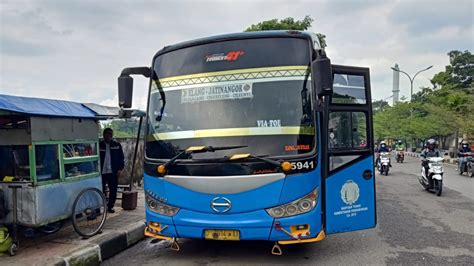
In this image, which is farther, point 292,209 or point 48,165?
point 48,165

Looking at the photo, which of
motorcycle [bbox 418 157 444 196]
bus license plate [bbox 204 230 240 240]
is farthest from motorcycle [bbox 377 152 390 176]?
bus license plate [bbox 204 230 240 240]

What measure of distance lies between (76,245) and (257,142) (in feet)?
9.08

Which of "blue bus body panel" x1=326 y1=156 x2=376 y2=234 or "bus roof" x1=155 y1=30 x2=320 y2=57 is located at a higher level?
"bus roof" x1=155 y1=30 x2=320 y2=57

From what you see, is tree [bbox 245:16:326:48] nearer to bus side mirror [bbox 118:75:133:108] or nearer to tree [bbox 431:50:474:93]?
bus side mirror [bbox 118:75:133:108]

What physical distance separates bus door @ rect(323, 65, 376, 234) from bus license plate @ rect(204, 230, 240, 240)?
109 cm

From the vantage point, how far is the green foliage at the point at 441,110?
25591mm

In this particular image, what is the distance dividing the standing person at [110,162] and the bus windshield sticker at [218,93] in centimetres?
320

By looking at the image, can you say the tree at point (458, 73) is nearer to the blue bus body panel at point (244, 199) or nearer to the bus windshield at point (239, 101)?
the bus windshield at point (239, 101)

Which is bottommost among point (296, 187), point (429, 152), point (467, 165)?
point (467, 165)

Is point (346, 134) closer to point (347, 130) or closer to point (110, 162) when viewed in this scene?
point (347, 130)

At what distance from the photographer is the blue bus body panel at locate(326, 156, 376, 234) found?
180 inches

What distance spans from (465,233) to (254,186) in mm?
4055

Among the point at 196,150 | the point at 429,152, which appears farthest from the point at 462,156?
the point at 196,150

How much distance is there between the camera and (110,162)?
7188mm
